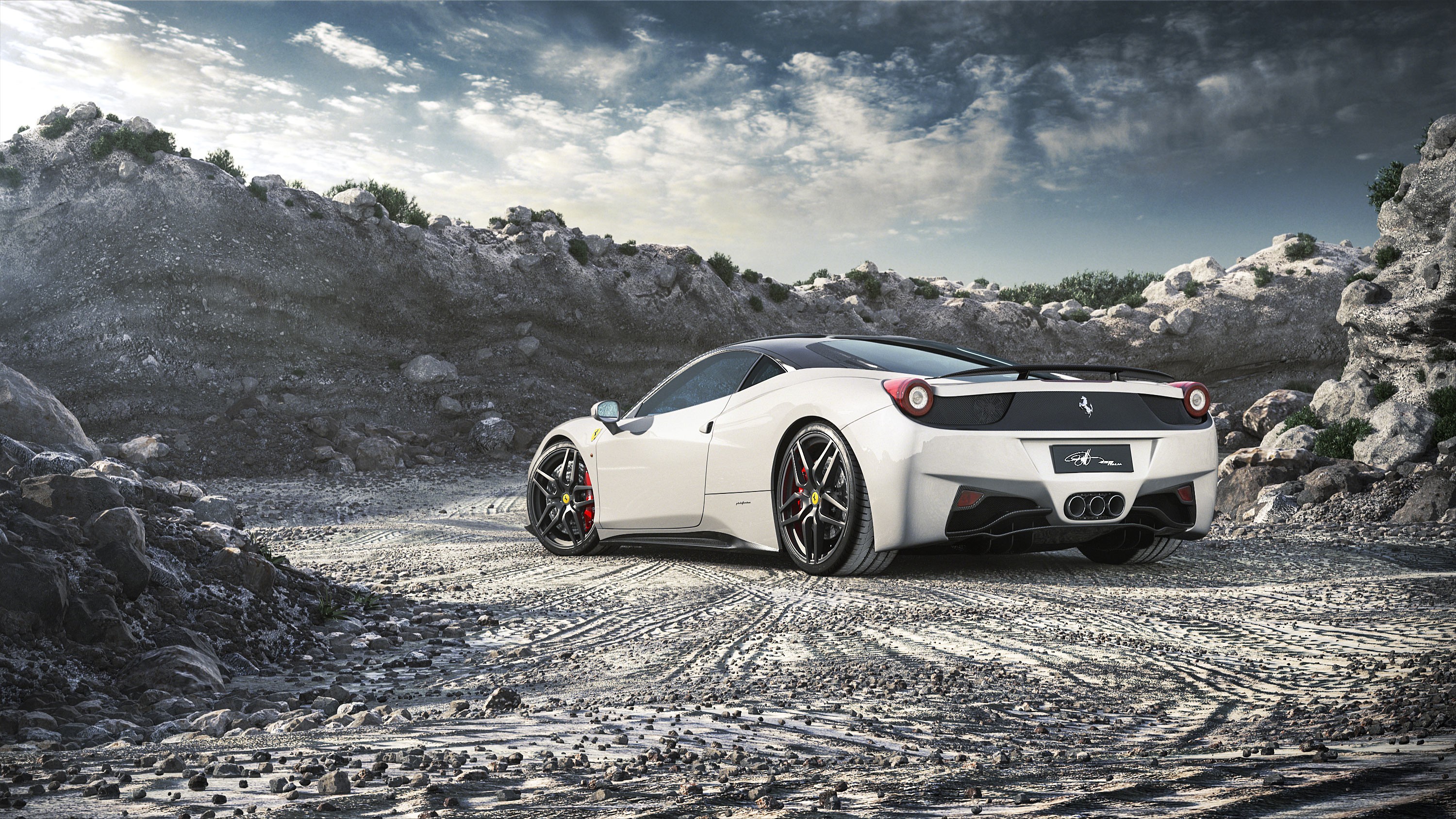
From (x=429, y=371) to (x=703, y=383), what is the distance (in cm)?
1552

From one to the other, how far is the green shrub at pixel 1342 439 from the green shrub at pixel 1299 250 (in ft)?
65.4

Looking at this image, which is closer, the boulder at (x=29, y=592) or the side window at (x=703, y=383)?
the boulder at (x=29, y=592)

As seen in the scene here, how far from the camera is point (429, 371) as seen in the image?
68.5ft

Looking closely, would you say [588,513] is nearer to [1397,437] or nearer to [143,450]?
[1397,437]

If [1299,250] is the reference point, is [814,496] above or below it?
below

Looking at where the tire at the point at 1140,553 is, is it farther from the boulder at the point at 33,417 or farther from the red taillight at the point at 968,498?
the boulder at the point at 33,417

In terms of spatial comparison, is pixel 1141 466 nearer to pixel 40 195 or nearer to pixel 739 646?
pixel 739 646

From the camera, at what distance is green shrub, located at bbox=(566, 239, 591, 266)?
2456 cm

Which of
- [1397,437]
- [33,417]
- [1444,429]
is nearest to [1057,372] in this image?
[33,417]

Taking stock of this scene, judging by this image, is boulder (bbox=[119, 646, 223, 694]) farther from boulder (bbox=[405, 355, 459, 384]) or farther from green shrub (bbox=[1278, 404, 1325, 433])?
boulder (bbox=[405, 355, 459, 384])

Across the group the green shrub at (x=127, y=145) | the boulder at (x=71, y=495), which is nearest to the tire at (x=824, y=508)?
the boulder at (x=71, y=495)

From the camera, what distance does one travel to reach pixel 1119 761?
221cm

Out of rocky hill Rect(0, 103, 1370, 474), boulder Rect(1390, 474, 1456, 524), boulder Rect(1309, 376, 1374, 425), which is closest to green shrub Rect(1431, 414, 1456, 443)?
boulder Rect(1309, 376, 1374, 425)

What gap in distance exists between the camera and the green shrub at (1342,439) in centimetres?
1244
